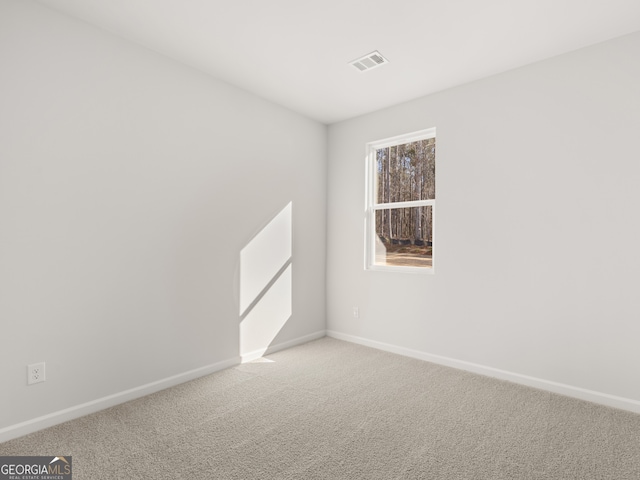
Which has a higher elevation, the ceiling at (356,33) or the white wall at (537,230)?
the ceiling at (356,33)

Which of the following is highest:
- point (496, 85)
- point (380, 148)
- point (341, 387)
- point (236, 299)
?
point (496, 85)


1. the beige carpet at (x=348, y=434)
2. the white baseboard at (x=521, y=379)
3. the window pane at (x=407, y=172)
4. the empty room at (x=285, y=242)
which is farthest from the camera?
the window pane at (x=407, y=172)

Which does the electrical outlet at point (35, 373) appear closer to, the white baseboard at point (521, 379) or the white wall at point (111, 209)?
the white wall at point (111, 209)

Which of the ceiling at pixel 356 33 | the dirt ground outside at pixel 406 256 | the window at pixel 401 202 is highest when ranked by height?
the ceiling at pixel 356 33

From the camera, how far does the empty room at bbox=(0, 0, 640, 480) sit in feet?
6.70

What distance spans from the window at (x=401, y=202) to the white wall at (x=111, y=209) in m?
1.29

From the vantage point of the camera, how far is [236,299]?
3301mm

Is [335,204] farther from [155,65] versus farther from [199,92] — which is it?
[155,65]

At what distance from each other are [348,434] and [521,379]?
1.69 meters

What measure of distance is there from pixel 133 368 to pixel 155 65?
7.69 ft

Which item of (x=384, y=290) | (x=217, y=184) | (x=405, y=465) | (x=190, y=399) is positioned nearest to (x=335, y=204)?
(x=384, y=290)

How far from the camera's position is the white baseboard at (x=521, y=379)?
2469 millimetres

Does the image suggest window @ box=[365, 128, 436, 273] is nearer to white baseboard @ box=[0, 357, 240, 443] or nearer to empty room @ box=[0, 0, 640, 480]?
empty room @ box=[0, 0, 640, 480]

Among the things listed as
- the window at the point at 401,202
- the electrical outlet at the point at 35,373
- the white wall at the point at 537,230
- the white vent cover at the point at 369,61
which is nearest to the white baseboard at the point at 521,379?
the white wall at the point at 537,230
